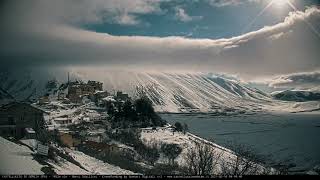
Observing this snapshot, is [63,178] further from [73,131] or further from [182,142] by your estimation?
[182,142]

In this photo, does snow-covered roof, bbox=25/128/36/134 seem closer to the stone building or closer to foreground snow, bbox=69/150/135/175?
the stone building

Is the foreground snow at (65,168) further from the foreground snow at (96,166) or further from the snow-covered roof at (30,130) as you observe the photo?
the snow-covered roof at (30,130)

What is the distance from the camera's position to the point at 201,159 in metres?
17.2

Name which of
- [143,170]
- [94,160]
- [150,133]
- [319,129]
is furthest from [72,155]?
[319,129]

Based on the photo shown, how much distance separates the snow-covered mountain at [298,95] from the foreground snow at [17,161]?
11.1m

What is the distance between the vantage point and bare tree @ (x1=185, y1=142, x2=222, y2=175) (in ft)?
53.3

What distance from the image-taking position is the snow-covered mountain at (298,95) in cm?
→ 1993

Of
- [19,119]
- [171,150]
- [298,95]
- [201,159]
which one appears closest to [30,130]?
[19,119]

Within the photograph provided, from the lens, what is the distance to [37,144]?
49.2 feet

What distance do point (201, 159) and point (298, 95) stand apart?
7.42m

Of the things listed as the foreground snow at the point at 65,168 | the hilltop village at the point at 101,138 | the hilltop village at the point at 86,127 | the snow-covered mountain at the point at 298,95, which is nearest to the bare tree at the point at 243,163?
the hilltop village at the point at 101,138

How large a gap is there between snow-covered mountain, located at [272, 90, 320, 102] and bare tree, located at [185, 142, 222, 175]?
447 centimetres

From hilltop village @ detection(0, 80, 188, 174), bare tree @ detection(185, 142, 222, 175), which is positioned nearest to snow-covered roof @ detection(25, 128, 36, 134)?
hilltop village @ detection(0, 80, 188, 174)

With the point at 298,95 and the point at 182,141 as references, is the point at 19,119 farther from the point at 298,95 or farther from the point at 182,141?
the point at 298,95
